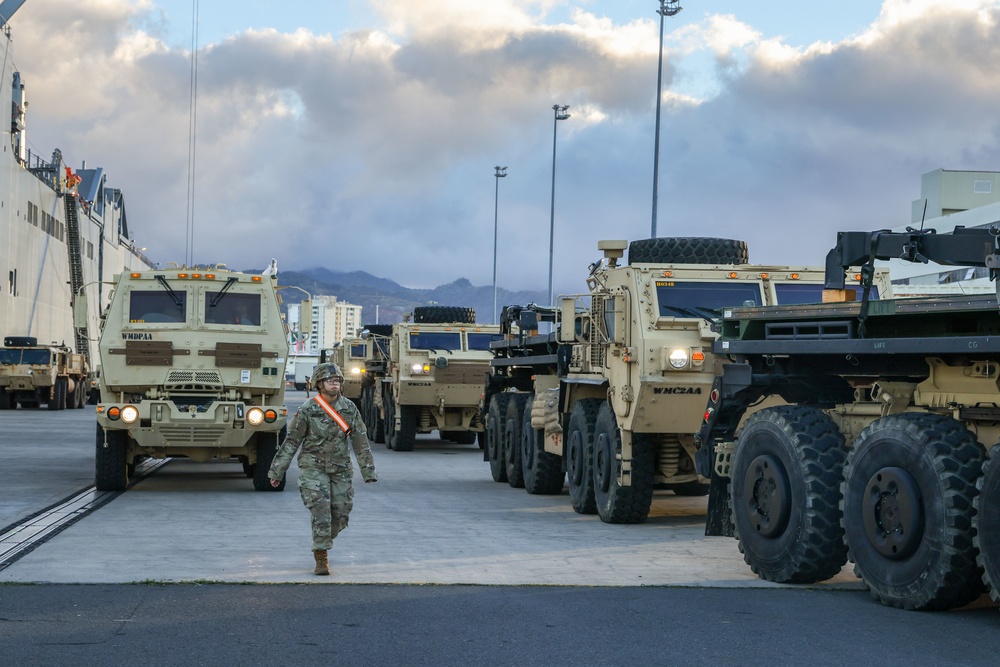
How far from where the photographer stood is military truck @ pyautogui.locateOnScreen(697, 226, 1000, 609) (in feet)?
26.0

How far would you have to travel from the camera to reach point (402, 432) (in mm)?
27109

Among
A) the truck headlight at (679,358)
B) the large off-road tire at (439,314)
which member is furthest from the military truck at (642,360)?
the large off-road tire at (439,314)

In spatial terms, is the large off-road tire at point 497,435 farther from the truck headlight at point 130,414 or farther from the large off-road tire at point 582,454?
the truck headlight at point 130,414

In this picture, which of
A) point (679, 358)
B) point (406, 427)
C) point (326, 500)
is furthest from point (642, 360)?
point (406, 427)

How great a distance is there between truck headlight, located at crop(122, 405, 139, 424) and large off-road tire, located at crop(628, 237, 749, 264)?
19.5ft

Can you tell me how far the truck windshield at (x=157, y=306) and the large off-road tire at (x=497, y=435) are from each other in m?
4.89

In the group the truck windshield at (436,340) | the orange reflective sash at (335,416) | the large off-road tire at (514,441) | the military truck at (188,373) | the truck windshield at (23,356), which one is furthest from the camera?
the truck windshield at (23,356)

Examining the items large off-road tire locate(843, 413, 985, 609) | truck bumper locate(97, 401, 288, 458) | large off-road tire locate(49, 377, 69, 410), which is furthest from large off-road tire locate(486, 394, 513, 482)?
large off-road tire locate(49, 377, 69, 410)

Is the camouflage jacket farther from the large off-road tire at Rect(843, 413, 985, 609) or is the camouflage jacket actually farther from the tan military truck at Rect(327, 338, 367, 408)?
the tan military truck at Rect(327, 338, 367, 408)

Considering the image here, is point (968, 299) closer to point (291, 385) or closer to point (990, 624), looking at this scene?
point (990, 624)

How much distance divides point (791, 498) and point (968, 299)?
217 cm

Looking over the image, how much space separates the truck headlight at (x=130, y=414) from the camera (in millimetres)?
15922

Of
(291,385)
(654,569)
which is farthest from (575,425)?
(291,385)

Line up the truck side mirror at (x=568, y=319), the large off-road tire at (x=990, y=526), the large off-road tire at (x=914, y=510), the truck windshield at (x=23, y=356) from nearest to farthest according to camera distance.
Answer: the large off-road tire at (x=990, y=526) → the large off-road tire at (x=914, y=510) → the truck side mirror at (x=568, y=319) → the truck windshield at (x=23, y=356)
